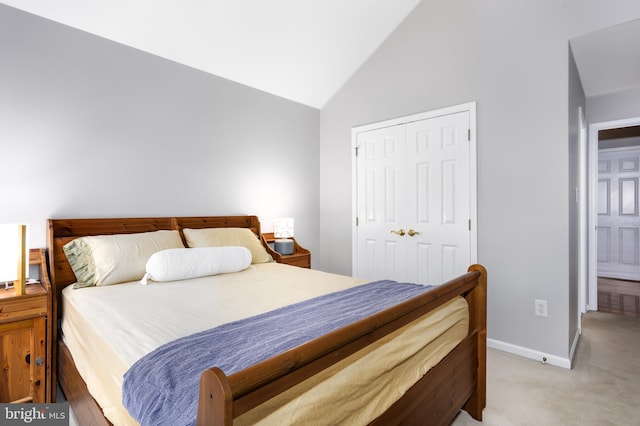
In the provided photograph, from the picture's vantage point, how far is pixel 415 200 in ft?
10.9

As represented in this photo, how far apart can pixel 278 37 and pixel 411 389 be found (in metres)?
3.09

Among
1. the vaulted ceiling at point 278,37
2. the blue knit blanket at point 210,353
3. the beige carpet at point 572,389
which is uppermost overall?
the vaulted ceiling at point 278,37

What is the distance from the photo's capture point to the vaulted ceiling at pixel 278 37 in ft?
8.10

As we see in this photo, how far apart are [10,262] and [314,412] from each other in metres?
1.96

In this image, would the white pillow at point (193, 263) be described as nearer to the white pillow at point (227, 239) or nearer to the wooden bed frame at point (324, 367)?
the white pillow at point (227, 239)

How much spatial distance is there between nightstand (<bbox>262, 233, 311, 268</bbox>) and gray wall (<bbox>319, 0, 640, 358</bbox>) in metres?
1.71

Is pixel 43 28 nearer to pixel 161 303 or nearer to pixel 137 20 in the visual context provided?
pixel 137 20

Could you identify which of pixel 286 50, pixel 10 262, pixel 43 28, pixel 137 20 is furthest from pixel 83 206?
pixel 286 50

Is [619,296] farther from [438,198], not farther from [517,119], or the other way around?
[517,119]

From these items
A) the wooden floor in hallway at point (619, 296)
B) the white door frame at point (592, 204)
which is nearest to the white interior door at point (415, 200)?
the white door frame at point (592, 204)

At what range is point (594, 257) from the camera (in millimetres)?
3793

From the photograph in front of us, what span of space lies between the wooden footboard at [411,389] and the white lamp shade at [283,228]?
2.11 m

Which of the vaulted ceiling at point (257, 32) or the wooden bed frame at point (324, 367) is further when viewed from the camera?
the vaulted ceiling at point (257, 32)

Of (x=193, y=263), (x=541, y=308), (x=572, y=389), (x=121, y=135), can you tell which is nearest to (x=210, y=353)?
(x=193, y=263)
